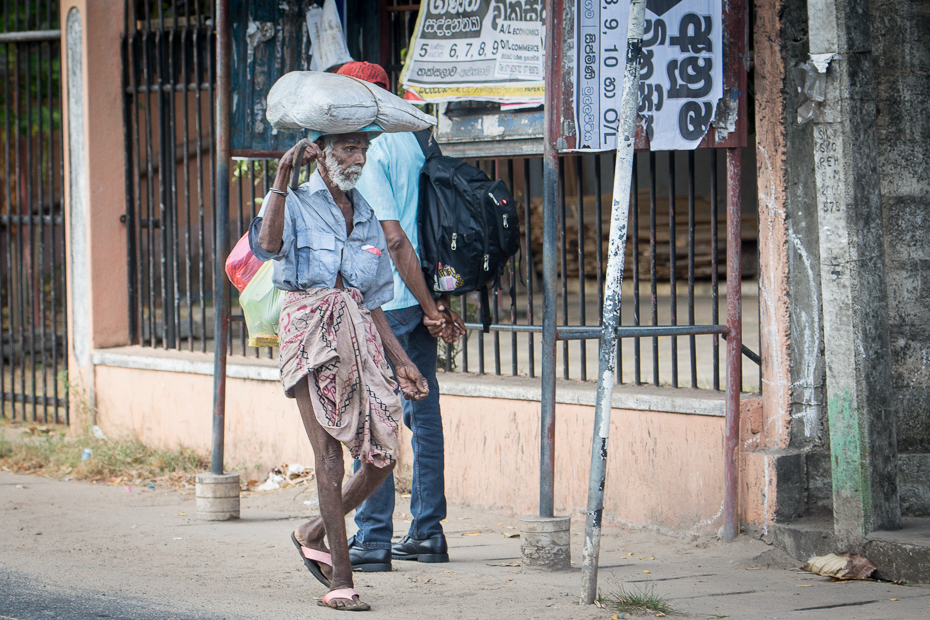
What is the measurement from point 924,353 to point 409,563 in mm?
2303

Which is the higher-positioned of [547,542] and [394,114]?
[394,114]

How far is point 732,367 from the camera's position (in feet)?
15.1

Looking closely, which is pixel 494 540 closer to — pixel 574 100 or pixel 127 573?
pixel 127 573

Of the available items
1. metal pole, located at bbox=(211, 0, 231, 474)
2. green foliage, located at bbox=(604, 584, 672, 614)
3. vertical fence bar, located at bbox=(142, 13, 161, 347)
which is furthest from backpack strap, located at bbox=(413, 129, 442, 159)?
vertical fence bar, located at bbox=(142, 13, 161, 347)

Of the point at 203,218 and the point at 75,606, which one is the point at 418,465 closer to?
the point at 75,606

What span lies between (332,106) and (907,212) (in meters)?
2.42

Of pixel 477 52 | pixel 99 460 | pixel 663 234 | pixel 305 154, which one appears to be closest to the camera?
pixel 305 154

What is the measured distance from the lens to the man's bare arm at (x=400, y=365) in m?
3.90

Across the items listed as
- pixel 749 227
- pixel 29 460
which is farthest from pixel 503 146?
pixel 749 227

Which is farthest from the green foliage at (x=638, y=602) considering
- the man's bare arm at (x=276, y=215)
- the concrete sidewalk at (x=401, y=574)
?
the man's bare arm at (x=276, y=215)

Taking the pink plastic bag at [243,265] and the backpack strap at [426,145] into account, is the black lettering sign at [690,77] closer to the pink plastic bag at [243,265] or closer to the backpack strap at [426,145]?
the backpack strap at [426,145]

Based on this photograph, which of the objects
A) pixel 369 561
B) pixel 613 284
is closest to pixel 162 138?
pixel 369 561

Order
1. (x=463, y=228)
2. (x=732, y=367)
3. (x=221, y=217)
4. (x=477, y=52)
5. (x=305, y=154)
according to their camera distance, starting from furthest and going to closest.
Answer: (x=477, y=52), (x=221, y=217), (x=732, y=367), (x=463, y=228), (x=305, y=154)

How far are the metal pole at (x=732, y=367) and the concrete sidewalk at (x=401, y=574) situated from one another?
0.48 ft
